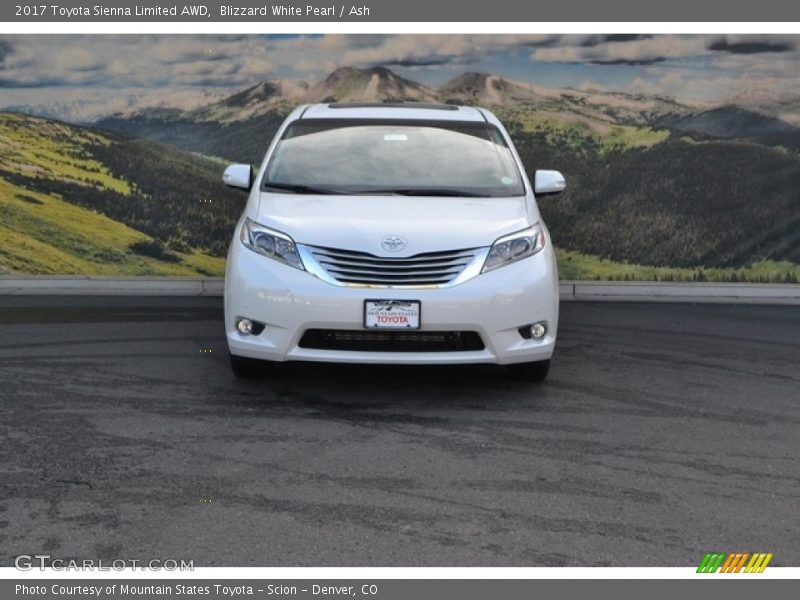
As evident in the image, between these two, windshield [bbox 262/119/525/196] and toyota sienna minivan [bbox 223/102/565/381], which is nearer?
toyota sienna minivan [bbox 223/102/565/381]

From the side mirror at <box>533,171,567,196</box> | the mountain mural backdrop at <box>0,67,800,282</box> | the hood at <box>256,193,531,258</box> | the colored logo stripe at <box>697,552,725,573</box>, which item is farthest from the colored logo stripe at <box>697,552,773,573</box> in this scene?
the mountain mural backdrop at <box>0,67,800,282</box>

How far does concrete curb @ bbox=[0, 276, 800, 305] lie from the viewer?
10.8 metres

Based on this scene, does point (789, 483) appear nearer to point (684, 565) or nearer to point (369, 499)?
point (684, 565)

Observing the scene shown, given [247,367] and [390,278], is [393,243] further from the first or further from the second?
[247,367]

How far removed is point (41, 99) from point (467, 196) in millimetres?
5698

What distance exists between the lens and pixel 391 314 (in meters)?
6.20

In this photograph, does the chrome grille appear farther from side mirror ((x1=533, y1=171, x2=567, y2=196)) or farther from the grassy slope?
the grassy slope

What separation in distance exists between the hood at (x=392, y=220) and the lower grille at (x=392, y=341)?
469 mm

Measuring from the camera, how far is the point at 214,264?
10.9 metres

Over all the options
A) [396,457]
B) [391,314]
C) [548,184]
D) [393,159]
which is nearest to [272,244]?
[391,314]

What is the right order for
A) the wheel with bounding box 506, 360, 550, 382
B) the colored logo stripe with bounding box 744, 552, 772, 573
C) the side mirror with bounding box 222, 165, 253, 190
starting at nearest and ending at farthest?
the colored logo stripe with bounding box 744, 552, 772, 573 < the wheel with bounding box 506, 360, 550, 382 < the side mirror with bounding box 222, 165, 253, 190

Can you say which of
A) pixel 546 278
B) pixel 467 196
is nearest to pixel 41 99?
pixel 467 196

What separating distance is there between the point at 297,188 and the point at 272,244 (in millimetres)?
698

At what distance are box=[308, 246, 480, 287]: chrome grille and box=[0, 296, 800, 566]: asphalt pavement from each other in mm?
768
